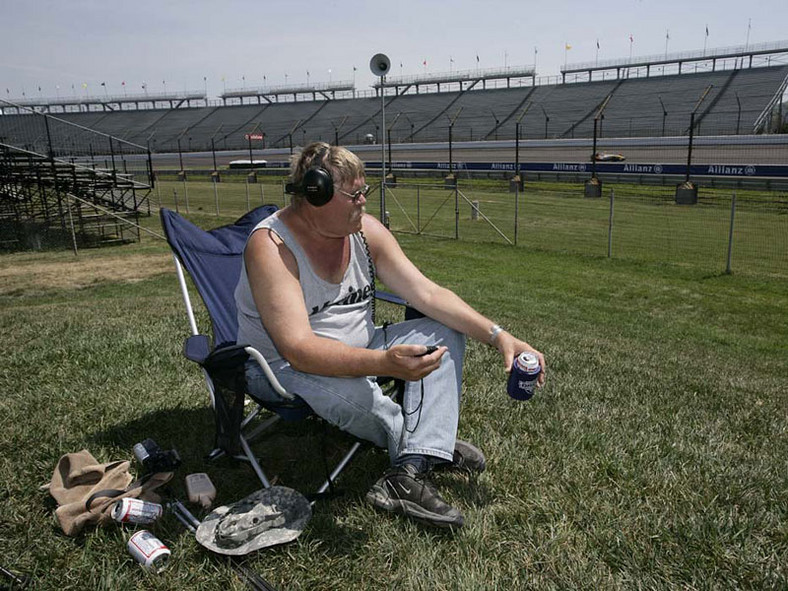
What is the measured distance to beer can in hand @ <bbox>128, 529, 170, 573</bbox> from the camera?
2125mm

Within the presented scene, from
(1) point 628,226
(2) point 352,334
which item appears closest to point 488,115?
(1) point 628,226

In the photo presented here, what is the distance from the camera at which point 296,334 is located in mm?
2314

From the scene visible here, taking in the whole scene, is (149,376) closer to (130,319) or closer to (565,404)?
(130,319)

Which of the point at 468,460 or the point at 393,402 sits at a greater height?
the point at 393,402

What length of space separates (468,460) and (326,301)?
3.23 feet

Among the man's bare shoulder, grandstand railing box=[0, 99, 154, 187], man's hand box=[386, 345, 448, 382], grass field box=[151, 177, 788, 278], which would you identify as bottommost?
grass field box=[151, 177, 788, 278]

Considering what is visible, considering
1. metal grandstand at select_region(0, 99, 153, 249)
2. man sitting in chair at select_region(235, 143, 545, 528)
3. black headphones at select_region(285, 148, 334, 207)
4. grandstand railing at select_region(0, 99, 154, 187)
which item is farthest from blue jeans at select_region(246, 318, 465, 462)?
metal grandstand at select_region(0, 99, 153, 249)

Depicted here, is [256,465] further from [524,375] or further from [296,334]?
[524,375]

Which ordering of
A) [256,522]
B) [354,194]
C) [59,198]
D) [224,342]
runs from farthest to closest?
[59,198] → [224,342] → [354,194] → [256,522]

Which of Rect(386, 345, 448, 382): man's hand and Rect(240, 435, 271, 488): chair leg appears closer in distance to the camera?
Rect(386, 345, 448, 382): man's hand

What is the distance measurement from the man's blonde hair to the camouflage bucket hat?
4.18 feet

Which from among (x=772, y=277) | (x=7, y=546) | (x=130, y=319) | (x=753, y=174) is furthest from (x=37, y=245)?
(x=753, y=174)

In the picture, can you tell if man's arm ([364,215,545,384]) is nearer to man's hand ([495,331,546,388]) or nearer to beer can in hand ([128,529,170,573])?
man's hand ([495,331,546,388])

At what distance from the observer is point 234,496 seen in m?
2.67
